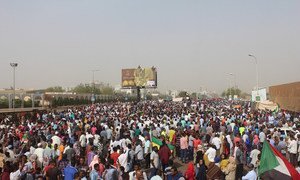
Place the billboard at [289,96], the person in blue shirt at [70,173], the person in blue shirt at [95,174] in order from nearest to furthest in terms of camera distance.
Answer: the person in blue shirt at [95,174], the person in blue shirt at [70,173], the billboard at [289,96]

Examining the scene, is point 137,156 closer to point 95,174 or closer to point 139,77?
point 95,174

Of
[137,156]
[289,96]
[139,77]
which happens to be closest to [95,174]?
[137,156]

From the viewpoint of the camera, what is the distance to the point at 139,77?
250 feet

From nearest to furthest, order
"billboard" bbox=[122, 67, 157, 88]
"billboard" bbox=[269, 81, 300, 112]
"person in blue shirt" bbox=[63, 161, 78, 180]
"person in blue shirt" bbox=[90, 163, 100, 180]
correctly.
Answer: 1. "person in blue shirt" bbox=[90, 163, 100, 180]
2. "person in blue shirt" bbox=[63, 161, 78, 180]
3. "billboard" bbox=[269, 81, 300, 112]
4. "billboard" bbox=[122, 67, 157, 88]

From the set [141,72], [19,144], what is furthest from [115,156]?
[141,72]

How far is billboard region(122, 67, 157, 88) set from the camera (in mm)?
74956

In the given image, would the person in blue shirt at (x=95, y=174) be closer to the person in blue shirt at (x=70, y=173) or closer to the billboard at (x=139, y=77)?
the person in blue shirt at (x=70, y=173)

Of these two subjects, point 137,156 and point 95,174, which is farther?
point 137,156

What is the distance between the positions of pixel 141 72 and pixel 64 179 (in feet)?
217

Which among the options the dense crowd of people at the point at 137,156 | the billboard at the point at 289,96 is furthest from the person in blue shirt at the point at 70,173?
the billboard at the point at 289,96

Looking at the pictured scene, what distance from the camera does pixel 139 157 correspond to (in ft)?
46.1

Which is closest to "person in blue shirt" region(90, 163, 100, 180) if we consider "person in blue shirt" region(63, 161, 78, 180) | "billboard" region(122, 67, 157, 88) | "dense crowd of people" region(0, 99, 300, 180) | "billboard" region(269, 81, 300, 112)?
"dense crowd of people" region(0, 99, 300, 180)

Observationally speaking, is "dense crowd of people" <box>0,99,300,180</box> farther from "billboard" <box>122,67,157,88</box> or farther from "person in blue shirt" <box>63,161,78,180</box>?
"billboard" <box>122,67,157,88</box>

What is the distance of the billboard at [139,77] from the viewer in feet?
246
